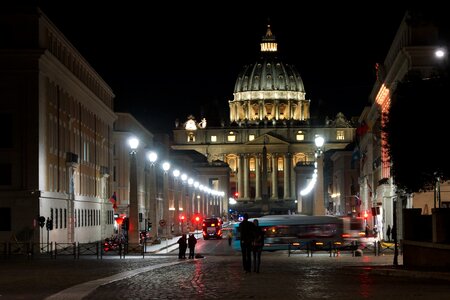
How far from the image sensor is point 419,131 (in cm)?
4406

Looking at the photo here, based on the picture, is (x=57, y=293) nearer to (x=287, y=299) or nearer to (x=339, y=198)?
(x=287, y=299)

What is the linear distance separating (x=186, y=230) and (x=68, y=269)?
258ft

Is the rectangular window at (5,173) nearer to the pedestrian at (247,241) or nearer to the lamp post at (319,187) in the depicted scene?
the lamp post at (319,187)

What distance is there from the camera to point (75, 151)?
81.8 metres

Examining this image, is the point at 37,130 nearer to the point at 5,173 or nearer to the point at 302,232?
the point at 5,173

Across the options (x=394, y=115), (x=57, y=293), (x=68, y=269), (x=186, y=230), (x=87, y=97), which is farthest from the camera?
(x=186, y=230)

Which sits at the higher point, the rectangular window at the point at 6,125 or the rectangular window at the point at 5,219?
the rectangular window at the point at 6,125

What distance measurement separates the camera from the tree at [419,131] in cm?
4156

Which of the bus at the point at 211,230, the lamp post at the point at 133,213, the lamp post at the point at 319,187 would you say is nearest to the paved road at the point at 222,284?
the lamp post at the point at 133,213

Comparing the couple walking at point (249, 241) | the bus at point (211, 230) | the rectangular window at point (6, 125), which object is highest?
the rectangular window at point (6, 125)

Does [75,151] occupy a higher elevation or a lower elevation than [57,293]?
higher

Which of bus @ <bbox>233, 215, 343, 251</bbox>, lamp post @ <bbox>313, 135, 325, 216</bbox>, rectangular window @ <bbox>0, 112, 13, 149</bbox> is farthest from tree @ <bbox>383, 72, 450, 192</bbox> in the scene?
lamp post @ <bbox>313, 135, 325, 216</bbox>

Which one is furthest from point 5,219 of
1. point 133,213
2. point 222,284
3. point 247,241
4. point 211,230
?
point 211,230

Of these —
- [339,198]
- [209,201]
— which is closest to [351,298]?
[209,201]
